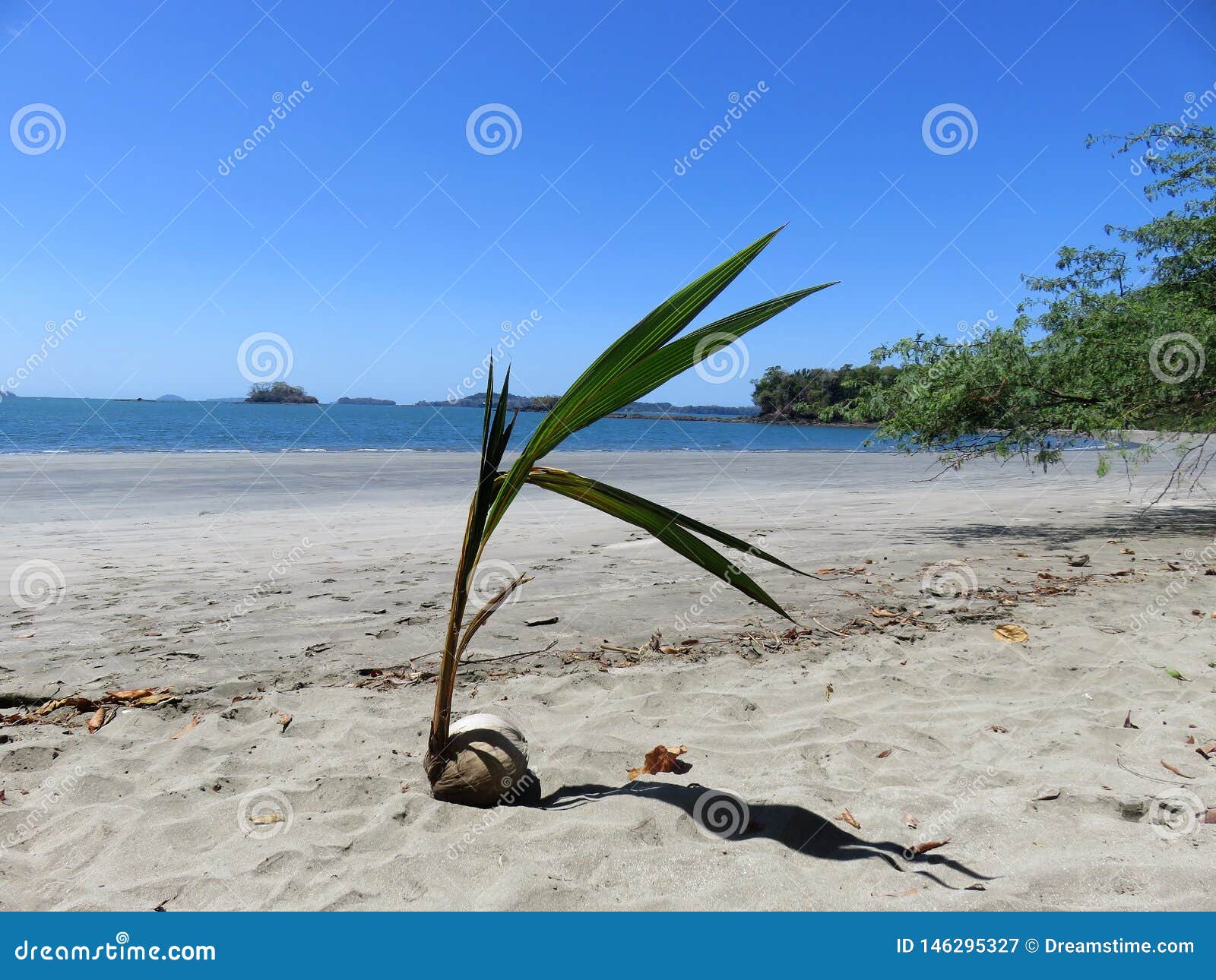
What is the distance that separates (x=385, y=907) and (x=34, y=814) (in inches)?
56.3

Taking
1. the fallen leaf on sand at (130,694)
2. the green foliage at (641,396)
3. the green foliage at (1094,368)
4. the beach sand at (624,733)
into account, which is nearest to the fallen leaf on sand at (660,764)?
the beach sand at (624,733)

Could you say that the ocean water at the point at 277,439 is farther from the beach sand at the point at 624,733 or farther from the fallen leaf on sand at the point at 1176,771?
the fallen leaf on sand at the point at 1176,771

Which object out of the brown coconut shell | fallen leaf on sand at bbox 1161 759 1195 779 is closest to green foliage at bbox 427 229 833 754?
the brown coconut shell

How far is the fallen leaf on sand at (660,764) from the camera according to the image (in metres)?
3.14

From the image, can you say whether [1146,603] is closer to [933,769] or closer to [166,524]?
[933,769]

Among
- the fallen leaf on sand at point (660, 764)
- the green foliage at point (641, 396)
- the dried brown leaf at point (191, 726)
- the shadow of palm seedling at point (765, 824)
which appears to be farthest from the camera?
the dried brown leaf at point (191, 726)

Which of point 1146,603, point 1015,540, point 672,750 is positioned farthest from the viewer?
point 1015,540

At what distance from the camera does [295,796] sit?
2844 millimetres

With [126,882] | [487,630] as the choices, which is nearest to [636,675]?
[487,630]

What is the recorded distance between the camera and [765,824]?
8.73 ft

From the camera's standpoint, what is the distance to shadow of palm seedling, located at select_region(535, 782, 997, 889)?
244 centimetres

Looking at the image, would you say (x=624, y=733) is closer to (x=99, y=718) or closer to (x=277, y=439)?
(x=99, y=718)

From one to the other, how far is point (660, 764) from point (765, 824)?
23.2 inches

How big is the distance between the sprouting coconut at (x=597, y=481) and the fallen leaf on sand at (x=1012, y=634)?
3156 millimetres
